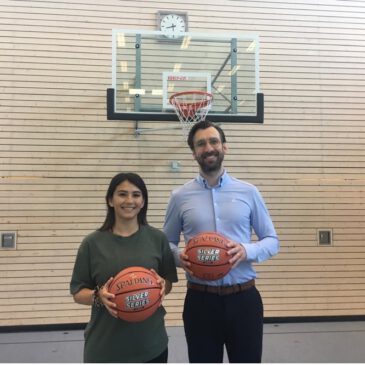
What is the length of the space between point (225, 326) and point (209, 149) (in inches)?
39.2

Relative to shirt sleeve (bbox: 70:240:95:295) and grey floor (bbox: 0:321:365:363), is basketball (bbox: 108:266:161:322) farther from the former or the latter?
grey floor (bbox: 0:321:365:363)

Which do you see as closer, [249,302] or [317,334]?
[249,302]

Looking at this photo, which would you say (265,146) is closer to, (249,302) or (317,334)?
(317,334)

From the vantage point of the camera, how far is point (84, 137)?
502 centimetres

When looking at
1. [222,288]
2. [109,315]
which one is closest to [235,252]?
[222,288]

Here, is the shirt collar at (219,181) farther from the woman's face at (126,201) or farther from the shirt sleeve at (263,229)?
the woman's face at (126,201)

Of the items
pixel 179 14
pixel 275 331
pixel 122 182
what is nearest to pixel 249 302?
pixel 122 182

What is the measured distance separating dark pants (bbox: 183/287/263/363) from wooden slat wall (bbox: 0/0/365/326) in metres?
2.98

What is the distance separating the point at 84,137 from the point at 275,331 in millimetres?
3546

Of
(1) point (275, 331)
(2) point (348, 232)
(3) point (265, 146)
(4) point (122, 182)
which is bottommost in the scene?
(1) point (275, 331)

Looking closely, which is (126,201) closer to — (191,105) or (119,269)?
(119,269)

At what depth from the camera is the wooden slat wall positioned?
16.1 ft

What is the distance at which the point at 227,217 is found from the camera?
2.17 metres

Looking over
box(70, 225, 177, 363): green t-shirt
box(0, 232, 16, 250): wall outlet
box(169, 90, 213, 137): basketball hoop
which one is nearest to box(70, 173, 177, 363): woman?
box(70, 225, 177, 363): green t-shirt
